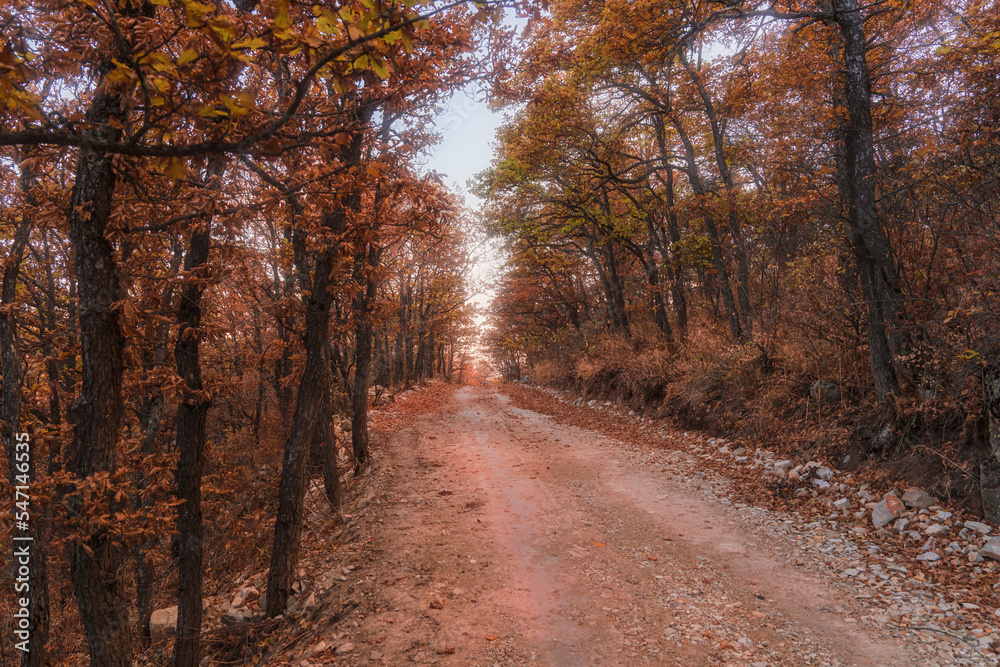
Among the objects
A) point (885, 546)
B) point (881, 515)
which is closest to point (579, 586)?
point (885, 546)

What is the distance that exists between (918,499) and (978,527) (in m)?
0.53

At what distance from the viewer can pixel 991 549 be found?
12.1 ft

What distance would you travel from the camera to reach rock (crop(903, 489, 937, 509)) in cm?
436

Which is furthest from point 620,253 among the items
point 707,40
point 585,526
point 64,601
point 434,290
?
point 64,601

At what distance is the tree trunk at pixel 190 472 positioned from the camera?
15.0 ft

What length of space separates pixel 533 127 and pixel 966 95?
9115mm

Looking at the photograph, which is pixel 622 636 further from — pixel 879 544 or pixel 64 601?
pixel 64 601

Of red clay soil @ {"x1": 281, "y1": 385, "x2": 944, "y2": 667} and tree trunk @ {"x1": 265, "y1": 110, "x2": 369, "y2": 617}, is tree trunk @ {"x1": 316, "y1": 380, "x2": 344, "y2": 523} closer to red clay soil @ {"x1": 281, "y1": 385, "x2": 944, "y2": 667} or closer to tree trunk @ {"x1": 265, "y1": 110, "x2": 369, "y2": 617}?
red clay soil @ {"x1": 281, "y1": 385, "x2": 944, "y2": 667}

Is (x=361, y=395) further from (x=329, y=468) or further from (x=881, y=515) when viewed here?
(x=881, y=515)

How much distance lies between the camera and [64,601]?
9297 millimetres

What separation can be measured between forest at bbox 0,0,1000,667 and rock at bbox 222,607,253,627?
38cm

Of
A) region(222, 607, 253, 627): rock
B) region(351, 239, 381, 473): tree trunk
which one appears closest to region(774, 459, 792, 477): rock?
region(222, 607, 253, 627): rock

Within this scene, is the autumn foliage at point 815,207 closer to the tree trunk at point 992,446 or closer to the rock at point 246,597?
the tree trunk at point 992,446

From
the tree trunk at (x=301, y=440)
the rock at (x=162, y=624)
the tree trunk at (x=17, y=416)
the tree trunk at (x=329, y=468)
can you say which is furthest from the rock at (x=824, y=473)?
the rock at (x=162, y=624)
